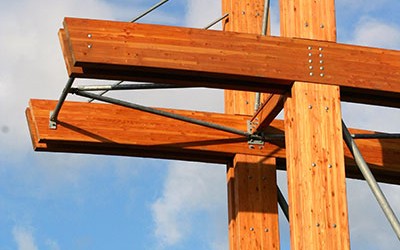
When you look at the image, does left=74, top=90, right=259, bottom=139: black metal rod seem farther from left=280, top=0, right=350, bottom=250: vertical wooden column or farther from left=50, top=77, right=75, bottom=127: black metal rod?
left=280, top=0, right=350, bottom=250: vertical wooden column

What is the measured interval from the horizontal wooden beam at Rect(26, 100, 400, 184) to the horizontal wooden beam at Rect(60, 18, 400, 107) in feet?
4.44

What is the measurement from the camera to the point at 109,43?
5980mm

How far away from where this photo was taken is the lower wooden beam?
7.41 metres

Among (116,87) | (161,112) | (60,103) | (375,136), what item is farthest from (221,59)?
(375,136)

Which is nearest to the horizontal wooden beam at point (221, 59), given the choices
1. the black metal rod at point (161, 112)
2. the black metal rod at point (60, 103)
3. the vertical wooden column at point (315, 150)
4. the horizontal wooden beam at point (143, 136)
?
the vertical wooden column at point (315, 150)

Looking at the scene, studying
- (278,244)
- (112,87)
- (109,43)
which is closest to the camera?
(109,43)

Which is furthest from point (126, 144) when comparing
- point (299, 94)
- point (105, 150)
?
point (299, 94)

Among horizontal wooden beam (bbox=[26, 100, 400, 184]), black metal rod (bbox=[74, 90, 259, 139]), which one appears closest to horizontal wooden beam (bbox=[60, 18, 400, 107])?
black metal rod (bbox=[74, 90, 259, 139])

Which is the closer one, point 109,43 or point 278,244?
point 109,43

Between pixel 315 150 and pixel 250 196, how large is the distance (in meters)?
1.60

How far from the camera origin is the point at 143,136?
750 centimetres

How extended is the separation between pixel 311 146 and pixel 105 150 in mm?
2063

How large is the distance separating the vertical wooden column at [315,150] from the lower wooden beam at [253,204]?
1.39 metres

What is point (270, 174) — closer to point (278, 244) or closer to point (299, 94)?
point (278, 244)
